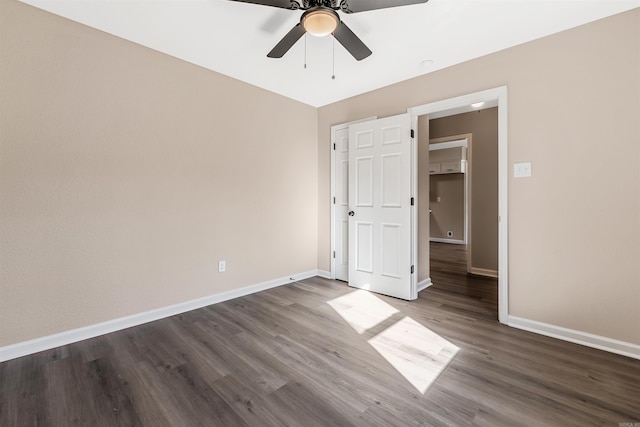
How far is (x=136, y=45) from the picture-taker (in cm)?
248

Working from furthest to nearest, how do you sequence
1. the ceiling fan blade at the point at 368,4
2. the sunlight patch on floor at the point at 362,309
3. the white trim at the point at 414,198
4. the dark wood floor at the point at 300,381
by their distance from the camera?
the white trim at the point at 414,198 < the sunlight patch on floor at the point at 362,309 < the ceiling fan blade at the point at 368,4 < the dark wood floor at the point at 300,381

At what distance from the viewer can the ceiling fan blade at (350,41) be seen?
1882 millimetres

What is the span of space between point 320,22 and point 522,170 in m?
2.15

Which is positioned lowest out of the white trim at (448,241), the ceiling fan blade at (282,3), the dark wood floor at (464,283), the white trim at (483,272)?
the dark wood floor at (464,283)

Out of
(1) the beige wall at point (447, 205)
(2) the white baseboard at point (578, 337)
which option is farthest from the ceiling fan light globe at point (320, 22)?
(1) the beige wall at point (447, 205)

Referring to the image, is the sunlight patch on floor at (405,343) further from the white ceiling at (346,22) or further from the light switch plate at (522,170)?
the white ceiling at (346,22)

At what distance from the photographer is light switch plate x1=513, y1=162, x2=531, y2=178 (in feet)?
7.95

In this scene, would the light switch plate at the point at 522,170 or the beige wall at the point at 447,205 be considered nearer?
the light switch plate at the point at 522,170

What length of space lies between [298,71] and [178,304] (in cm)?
283

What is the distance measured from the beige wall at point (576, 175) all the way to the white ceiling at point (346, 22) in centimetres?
24

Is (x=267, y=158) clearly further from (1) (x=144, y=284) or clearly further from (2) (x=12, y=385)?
(2) (x=12, y=385)

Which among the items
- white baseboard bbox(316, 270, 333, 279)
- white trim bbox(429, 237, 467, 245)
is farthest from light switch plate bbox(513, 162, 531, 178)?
white trim bbox(429, 237, 467, 245)

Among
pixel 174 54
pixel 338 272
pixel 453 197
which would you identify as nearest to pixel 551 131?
pixel 338 272

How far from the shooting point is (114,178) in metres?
2.38
